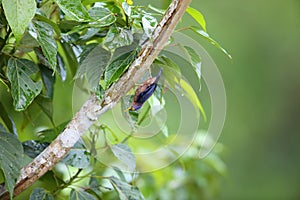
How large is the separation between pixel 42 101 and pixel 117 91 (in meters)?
0.15

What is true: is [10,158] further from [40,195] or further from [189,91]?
[189,91]

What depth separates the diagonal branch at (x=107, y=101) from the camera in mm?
527

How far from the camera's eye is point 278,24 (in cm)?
298

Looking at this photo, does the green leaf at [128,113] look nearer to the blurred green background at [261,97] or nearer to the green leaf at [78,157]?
the green leaf at [78,157]

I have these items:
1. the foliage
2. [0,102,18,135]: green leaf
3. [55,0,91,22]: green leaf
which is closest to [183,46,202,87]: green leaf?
the foliage

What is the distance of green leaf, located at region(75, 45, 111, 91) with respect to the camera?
22.8 inches

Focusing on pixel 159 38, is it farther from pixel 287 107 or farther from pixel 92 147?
pixel 287 107

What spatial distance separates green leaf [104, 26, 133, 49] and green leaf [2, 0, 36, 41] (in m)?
0.11

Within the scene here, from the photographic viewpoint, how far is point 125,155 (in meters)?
0.65

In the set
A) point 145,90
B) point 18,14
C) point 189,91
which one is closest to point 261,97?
point 189,91

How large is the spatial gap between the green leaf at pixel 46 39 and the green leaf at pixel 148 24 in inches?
3.5

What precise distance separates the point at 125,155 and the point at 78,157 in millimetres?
56

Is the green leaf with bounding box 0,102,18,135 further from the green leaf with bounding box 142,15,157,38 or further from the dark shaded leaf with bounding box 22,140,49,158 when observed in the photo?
the green leaf with bounding box 142,15,157,38

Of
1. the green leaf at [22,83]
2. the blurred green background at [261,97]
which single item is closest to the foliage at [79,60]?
the green leaf at [22,83]
